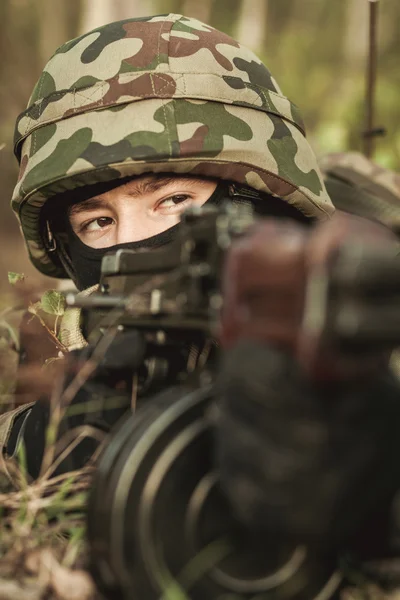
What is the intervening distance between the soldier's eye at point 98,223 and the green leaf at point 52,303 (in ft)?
1.09

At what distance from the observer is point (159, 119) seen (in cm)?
284

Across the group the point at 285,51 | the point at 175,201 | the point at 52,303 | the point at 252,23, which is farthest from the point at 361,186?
the point at 252,23

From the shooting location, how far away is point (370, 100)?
4.54 m

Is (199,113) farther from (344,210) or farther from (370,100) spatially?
(370,100)

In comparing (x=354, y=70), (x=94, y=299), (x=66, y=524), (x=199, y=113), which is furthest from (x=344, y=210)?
(x=354, y=70)

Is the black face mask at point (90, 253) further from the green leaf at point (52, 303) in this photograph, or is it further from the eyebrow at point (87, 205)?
the green leaf at point (52, 303)

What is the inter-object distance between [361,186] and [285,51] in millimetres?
8064

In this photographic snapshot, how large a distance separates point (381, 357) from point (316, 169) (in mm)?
2143

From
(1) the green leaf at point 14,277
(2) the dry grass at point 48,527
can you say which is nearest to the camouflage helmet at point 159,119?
(1) the green leaf at point 14,277

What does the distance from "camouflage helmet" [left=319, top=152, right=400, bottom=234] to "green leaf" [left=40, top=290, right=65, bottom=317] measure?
1.83m

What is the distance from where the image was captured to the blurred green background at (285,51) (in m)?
7.69

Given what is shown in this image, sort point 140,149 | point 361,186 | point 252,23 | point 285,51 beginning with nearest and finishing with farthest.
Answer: point 140,149 → point 361,186 → point 285,51 → point 252,23

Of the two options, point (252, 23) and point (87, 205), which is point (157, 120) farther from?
point (252, 23)

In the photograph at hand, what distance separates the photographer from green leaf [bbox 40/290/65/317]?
110 inches
